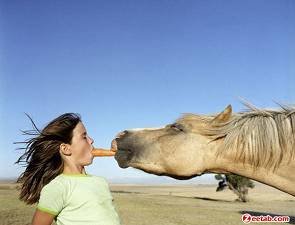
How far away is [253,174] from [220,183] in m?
51.0

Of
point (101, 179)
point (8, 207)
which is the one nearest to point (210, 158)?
point (101, 179)

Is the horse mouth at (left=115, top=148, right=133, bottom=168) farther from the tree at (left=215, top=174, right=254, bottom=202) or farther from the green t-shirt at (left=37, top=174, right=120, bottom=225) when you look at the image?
the tree at (left=215, top=174, right=254, bottom=202)

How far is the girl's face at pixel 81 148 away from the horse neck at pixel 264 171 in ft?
5.06

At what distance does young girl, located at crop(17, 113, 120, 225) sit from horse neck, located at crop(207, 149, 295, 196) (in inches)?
60.9

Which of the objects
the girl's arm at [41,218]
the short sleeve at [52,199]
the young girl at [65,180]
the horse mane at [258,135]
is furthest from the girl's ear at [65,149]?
the horse mane at [258,135]

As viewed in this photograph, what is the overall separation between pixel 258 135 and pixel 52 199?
203cm

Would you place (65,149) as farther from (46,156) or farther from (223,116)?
(223,116)

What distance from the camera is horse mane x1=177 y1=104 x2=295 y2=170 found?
3.79 m

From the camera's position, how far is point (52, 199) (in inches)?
104

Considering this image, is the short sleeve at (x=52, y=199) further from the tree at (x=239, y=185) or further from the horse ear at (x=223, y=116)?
the tree at (x=239, y=185)

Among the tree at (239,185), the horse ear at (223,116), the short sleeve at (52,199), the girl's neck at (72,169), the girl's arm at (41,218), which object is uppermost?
the horse ear at (223,116)

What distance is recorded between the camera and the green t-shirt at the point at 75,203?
2645mm

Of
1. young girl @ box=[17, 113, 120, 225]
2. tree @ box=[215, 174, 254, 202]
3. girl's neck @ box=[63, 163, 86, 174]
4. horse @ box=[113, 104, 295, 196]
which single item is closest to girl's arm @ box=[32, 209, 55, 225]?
young girl @ box=[17, 113, 120, 225]

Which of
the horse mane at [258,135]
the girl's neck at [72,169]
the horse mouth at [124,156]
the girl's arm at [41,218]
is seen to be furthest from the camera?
the horse mouth at [124,156]
